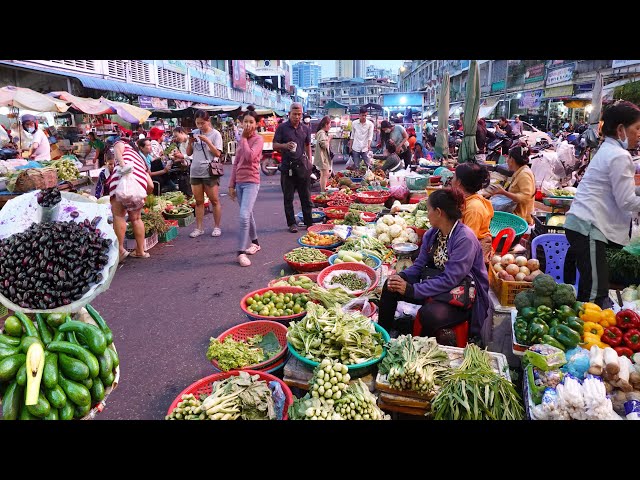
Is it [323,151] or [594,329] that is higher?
[323,151]

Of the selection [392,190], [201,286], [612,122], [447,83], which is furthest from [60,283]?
[447,83]

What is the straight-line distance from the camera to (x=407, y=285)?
340 centimetres

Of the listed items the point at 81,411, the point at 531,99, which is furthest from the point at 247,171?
the point at 531,99

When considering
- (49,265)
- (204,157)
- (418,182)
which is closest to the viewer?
(49,265)

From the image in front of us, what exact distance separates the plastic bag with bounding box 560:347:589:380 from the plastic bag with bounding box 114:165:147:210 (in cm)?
551

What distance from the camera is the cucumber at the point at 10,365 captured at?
2.11m

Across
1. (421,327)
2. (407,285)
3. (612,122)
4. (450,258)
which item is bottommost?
(421,327)

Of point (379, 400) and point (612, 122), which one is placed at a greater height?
point (612, 122)

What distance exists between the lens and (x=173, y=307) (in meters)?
4.97

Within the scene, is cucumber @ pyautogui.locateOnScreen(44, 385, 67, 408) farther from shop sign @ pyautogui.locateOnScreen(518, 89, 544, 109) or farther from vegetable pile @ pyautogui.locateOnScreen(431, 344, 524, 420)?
shop sign @ pyautogui.locateOnScreen(518, 89, 544, 109)

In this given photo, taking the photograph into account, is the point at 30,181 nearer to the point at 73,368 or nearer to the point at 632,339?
the point at 73,368

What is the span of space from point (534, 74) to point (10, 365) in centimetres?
4198

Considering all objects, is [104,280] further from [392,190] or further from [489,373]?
[392,190]

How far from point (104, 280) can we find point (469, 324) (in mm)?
2670
